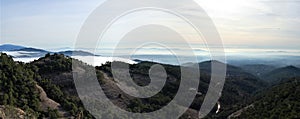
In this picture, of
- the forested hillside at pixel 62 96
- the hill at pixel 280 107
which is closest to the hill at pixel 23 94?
the forested hillside at pixel 62 96

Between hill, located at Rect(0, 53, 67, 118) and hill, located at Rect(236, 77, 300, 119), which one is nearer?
hill, located at Rect(236, 77, 300, 119)

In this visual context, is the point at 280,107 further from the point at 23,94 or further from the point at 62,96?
the point at 23,94

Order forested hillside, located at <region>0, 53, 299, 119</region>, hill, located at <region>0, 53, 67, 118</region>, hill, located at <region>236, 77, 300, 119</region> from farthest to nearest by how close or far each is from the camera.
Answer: forested hillside, located at <region>0, 53, 299, 119</region> → hill, located at <region>0, 53, 67, 118</region> → hill, located at <region>236, 77, 300, 119</region>

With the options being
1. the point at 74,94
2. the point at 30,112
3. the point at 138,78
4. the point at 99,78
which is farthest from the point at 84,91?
the point at 138,78

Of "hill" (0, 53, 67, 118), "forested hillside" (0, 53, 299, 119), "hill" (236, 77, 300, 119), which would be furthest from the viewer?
"forested hillside" (0, 53, 299, 119)

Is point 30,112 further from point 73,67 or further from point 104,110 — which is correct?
point 73,67

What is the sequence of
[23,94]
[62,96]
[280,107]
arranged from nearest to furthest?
[280,107], [23,94], [62,96]

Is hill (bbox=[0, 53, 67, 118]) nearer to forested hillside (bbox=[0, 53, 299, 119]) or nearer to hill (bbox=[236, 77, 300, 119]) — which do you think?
forested hillside (bbox=[0, 53, 299, 119])

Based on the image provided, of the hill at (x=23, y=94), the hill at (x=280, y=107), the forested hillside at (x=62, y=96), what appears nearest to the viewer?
the hill at (x=280, y=107)

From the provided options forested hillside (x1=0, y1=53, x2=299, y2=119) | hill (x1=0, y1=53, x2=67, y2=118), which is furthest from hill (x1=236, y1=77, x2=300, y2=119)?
hill (x1=0, y1=53, x2=67, y2=118)

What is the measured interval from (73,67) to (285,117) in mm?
42597

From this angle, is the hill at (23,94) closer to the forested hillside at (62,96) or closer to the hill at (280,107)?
the forested hillside at (62,96)

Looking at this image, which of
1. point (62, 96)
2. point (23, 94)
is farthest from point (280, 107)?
point (23, 94)

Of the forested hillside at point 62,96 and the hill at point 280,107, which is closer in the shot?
the hill at point 280,107
